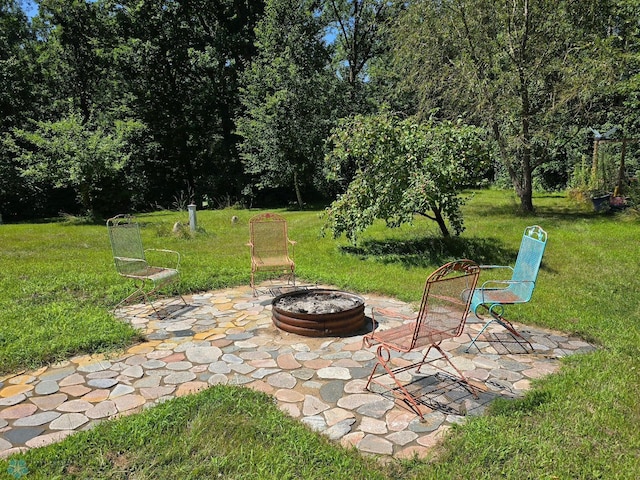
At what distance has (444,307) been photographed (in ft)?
10.8

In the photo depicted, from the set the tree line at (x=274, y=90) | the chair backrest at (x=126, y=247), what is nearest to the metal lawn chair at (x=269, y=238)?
the chair backrest at (x=126, y=247)

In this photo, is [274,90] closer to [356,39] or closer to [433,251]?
[356,39]

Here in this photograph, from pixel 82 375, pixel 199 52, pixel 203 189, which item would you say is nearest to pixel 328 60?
pixel 199 52

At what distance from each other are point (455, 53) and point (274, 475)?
38.1 feet

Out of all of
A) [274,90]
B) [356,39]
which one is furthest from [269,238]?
[356,39]

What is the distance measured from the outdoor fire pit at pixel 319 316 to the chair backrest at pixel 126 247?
6.02 feet

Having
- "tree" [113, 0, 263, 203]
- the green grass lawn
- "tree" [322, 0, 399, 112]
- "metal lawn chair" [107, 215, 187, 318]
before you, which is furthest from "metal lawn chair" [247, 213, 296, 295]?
"tree" [113, 0, 263, 203]

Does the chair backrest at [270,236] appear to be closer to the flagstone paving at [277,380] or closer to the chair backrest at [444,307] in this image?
the flagstone paving at [277,380]

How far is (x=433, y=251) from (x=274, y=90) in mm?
11964

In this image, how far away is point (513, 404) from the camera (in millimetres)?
3115

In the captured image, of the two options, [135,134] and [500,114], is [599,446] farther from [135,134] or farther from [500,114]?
[135,134]

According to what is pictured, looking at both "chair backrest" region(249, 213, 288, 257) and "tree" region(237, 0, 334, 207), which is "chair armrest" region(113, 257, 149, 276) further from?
"tree" region(237, 0, 334, 207)

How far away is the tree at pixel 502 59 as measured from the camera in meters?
10.7

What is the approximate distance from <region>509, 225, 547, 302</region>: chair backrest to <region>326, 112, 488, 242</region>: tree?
97.9 inches
